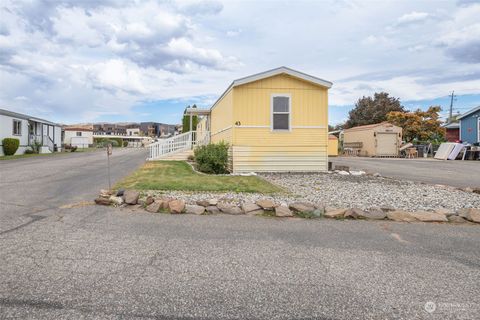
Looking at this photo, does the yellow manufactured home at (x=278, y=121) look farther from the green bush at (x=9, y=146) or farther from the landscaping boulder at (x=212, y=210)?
the green bush at (x=9, y=146)

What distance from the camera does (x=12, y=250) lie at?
419 cm

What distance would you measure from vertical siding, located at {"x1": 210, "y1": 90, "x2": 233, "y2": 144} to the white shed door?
53.6ft

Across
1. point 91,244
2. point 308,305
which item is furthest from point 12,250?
point 308,305

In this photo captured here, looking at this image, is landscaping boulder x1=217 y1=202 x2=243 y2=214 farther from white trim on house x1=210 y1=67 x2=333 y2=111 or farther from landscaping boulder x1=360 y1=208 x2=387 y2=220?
white trim on house x1=210 y1=67 x2=333 y2=111

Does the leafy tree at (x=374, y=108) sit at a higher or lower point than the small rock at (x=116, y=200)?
higher

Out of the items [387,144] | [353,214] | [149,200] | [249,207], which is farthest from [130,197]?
[387,144]

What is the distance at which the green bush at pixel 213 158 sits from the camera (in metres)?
12.7

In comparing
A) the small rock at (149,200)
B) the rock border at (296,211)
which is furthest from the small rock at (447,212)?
the small rock at (149,200)

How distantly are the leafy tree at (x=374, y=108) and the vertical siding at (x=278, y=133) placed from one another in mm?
32889

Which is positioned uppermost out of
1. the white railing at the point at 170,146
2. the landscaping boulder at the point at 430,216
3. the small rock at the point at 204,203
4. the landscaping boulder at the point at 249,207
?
the white railing at the point at 170,146

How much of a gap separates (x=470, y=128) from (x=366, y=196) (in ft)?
74.9

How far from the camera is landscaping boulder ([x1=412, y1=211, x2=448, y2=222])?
19.8ft

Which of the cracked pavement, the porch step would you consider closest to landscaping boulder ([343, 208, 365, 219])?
the cracked pavement

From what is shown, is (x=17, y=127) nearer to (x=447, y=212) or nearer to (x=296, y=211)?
(x=296, y=211)
